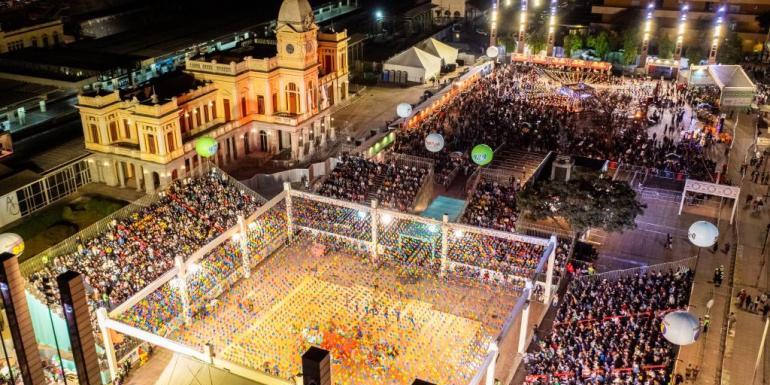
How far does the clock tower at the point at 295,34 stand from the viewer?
44.1 m

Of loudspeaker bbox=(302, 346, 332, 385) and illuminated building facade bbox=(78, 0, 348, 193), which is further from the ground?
loudspeaker bbox=(302, 346, 332, 385)

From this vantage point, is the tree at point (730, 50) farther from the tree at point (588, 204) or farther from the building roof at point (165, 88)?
the building roof at point (165, 88)

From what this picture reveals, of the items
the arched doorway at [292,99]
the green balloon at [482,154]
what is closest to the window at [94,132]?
the arched doorway at [292,99]

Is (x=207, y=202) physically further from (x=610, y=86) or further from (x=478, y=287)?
(x=610, y=86)

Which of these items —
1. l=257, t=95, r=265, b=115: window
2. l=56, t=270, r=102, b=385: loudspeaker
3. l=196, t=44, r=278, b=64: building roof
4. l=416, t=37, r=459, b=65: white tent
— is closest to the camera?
l=56, t=270, r=102, b=385: loudspeaker

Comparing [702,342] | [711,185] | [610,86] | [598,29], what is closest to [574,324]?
[702,342]

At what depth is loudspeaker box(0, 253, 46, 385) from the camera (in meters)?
13.2

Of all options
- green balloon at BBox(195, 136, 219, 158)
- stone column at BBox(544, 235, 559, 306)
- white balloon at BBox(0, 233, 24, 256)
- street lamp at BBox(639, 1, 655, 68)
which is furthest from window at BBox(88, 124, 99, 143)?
street lamp at BBox(639, 1, 655, 68)

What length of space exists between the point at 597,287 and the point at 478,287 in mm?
5002

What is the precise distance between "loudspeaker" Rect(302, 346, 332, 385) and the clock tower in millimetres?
34342

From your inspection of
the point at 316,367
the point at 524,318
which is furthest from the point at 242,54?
the point at 316,367

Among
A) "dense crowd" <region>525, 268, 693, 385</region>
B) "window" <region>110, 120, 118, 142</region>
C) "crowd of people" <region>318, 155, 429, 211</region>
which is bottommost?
"dense crowd" <region>525, 268, 693, 385</region>

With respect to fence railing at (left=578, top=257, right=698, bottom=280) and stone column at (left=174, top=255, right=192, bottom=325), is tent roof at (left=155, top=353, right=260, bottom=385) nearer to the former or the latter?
stone column at (left=174, top=255, right=192, bottom=325)

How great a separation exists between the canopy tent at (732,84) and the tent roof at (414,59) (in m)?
22.1
